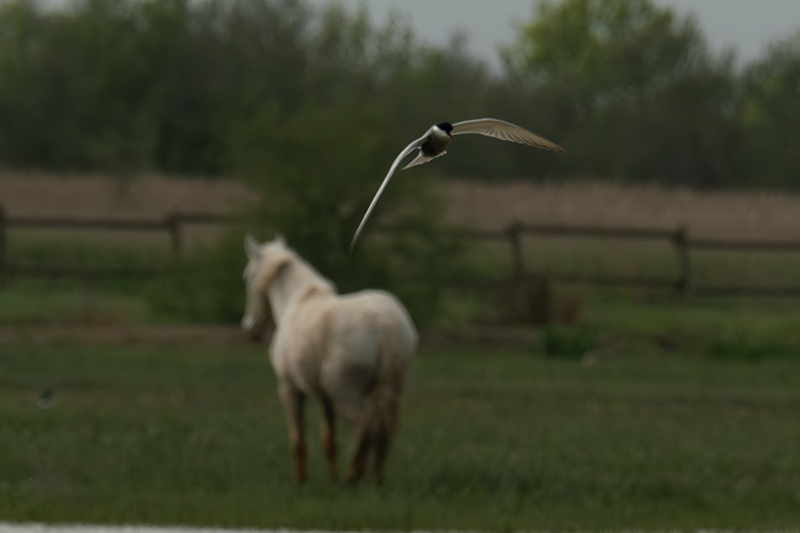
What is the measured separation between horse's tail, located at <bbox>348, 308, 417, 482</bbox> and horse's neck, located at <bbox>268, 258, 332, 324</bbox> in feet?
3.21

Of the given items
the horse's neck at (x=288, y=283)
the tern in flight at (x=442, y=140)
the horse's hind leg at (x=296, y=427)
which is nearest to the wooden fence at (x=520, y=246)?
the horse's neck at (x=288, y=283)

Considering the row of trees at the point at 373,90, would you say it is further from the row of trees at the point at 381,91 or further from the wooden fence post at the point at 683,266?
the wooden fence post at the point at 683,266

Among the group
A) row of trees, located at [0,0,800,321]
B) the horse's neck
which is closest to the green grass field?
the horse's neck

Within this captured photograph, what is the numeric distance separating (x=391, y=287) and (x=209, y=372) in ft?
13.6

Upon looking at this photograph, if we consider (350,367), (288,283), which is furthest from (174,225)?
(350,367)

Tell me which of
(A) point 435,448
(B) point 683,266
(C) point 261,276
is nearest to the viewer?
(C) point 261,276

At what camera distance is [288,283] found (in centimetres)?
815

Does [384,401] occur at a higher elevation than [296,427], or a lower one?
higher

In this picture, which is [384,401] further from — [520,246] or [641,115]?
[641,115]

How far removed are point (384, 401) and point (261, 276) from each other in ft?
5.24

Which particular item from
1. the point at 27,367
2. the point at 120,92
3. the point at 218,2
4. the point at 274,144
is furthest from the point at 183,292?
the point at 218,2

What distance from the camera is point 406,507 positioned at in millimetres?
6371

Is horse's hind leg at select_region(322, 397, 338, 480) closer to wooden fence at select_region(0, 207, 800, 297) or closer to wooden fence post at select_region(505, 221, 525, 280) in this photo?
wooden fence post at select_region(505, 221, 525, 280)

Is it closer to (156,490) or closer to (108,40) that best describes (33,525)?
(156,490)
